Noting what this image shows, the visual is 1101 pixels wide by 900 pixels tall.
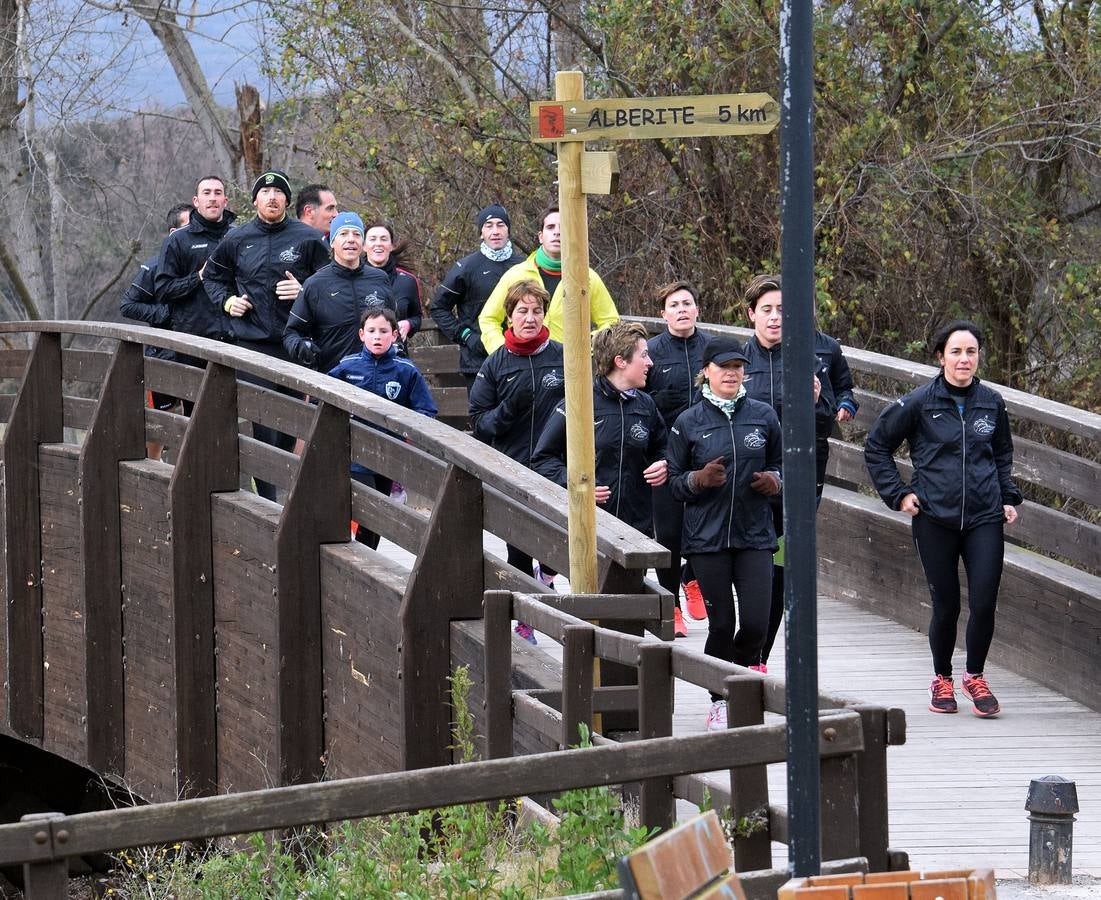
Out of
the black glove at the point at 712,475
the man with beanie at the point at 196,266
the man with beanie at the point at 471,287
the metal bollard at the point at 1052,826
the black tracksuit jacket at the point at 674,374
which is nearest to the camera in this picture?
the metal bollard at the point at 1052,826

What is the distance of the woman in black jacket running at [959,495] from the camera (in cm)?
757

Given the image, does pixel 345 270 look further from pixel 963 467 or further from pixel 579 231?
pixel 579 231

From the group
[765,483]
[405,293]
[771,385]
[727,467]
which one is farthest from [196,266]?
[765,483]

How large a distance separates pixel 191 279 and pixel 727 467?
4.45 meters

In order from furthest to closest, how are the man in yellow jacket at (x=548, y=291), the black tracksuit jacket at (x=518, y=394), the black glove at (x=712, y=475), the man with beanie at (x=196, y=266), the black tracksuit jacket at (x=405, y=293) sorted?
the black tracksuit jacket at (x=405, y=293)
the man with beanie at (x=196, y=266)
the man in yellow jacket at (x=548, y=291)
the black tracksuit jacket at (x=518, y=394)
the black glove at (x=712, y=475)

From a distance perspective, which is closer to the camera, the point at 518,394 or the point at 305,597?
the point at 518,394

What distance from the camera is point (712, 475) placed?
716cm

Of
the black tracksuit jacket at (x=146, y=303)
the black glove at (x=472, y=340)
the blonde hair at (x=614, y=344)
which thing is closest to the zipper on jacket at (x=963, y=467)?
the blonde hair at (x=614, y=344)

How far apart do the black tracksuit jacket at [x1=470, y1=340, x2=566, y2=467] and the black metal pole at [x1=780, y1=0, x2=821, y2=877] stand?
15.4 feet

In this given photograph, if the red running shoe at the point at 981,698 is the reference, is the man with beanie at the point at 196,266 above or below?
above

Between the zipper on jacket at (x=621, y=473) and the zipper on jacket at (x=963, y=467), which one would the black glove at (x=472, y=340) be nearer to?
the zipper on jacket at (x=621, y=473)

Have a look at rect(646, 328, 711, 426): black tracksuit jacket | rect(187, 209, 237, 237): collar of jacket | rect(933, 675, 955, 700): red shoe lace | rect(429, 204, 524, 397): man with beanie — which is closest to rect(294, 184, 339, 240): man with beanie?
rect(187, 209, 237, 237): collar of jacket

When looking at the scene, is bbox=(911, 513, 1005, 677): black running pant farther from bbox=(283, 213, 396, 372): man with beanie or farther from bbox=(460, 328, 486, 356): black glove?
bbox=(460, 328, 486, 356): black glove

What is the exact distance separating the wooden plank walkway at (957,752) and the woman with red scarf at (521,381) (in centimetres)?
102
